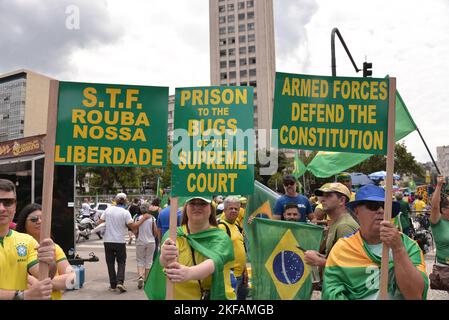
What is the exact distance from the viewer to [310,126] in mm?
3510

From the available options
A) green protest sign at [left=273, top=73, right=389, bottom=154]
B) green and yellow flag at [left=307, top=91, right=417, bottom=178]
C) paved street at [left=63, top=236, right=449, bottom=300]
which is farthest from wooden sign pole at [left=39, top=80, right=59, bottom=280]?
paved street at [left=63, top=236, right=449, bottom=300]

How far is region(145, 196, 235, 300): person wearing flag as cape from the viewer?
9.83 feet

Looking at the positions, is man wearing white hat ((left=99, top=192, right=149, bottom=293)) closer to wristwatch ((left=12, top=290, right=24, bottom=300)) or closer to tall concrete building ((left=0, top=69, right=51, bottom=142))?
wristwatch ((left=12, top=290, right=24, bottom=300))

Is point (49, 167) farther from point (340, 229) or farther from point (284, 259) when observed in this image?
point (340, 229)

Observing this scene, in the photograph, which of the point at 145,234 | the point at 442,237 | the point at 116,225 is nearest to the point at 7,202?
the point at 442,237

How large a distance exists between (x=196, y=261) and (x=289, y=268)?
4.36ft

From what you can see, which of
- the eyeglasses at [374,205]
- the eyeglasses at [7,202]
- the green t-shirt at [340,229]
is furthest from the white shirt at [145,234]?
the eyeglasses at [374,205]

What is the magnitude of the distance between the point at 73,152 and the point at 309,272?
2.43m

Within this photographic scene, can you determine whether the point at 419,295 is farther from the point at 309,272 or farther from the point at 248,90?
the point at 248,90

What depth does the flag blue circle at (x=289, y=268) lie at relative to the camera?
418cm

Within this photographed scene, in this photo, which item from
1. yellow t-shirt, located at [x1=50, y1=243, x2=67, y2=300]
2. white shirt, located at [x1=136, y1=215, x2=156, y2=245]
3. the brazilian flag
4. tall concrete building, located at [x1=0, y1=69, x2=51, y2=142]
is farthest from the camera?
tall concrete building, located at [x1=0, y1=69, x2=51, y2=142]

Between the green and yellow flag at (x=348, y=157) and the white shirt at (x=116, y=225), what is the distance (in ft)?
12.1

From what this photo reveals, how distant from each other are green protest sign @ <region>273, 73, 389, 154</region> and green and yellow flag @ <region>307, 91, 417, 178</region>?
1.44 metres
